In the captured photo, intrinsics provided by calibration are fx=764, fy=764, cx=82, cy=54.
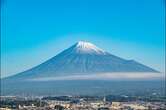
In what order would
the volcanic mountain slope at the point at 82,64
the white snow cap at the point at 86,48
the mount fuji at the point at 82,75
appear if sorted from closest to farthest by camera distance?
1. the mount fuji at the point at 82,75
2. the volcanic mountain slope at the point at 82,64
3. the white snow cap at the point at 86,48

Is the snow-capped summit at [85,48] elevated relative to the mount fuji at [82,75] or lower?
elevated

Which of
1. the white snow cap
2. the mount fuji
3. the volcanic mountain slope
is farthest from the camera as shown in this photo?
the white snow cap

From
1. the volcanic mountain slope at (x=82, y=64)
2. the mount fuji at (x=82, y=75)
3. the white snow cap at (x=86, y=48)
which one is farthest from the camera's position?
the white snow cap at (x=86, y=48)

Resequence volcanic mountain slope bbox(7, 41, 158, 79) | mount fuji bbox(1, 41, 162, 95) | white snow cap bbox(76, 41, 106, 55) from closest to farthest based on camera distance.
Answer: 1. mount fuji bbox(1, 41, 162, 95)
2. volcanic mountain slope bbox(7, 41, 158, 79)
3. white snow cap bbox(76, 41, 106, 55)

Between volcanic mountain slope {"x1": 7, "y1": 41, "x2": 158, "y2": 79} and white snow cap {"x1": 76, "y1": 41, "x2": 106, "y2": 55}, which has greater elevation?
white snow cap {"x1": 76, "y1": 41, "x2": 106, "y2": 55}

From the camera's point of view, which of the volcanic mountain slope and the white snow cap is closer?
the volcanic mountain slope

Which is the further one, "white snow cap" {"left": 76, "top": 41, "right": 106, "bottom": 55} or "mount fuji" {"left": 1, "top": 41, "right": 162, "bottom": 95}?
"white snow cap" {"left": 76, "top": 41, "right": 106, "bottom": 55}

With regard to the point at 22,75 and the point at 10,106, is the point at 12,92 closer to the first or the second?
the point at 22,75

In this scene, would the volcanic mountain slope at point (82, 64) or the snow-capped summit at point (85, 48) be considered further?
the snow-capped summit at point (85, 48)

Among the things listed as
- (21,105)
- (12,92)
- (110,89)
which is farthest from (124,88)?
(21,105)
